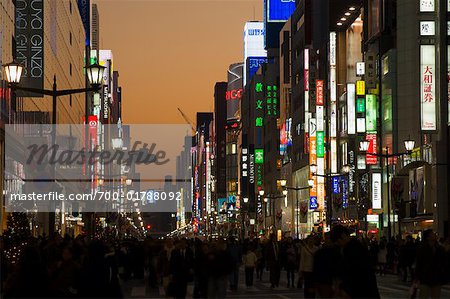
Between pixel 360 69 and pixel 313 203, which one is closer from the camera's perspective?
pixel 360 69

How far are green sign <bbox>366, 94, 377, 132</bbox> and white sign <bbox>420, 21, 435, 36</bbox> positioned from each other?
1300 centimetres

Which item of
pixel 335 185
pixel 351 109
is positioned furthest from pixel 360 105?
pixel 335 185

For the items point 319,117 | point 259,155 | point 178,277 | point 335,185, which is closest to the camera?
point 178,277

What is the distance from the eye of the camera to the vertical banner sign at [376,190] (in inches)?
3231

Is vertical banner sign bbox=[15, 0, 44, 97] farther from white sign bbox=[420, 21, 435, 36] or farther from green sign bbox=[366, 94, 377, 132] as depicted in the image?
green sign bbox=[366, 94, 377, 132]

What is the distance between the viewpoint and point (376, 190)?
270 feet

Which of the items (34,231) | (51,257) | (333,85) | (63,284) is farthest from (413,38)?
(63,284)

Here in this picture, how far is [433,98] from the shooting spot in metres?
67.2

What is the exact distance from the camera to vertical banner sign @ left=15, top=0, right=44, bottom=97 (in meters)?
70.4

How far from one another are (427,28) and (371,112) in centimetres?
1403

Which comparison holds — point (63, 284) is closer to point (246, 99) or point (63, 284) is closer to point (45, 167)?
point (45, 167)

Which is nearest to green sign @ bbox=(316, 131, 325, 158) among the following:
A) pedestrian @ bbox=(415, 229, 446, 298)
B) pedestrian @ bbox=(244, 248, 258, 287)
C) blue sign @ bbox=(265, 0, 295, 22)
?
blue sign @ bbox=(265, 0, 295, 22)

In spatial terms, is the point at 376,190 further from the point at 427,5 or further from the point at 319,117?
the point at 319,117

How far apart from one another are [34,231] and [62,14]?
28687 mm
